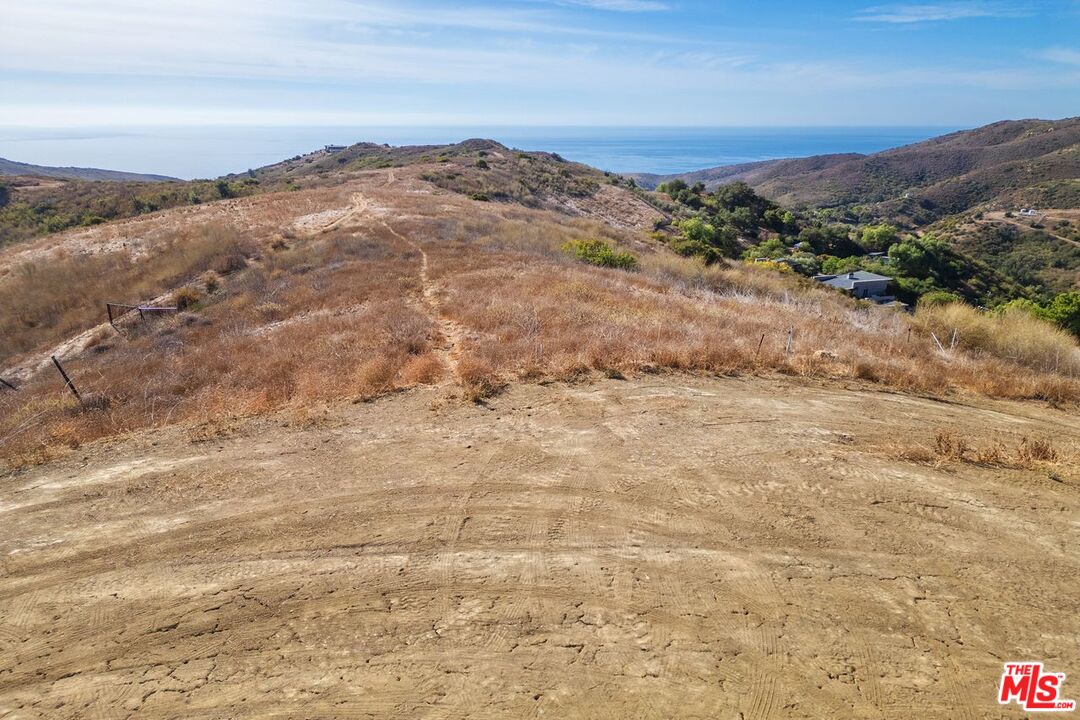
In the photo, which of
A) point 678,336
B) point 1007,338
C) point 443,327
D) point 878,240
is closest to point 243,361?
point 443,327

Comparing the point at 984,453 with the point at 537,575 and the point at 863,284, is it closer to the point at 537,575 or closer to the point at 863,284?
the point at 537,575

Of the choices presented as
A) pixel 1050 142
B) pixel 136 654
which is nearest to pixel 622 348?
pixel 136 654

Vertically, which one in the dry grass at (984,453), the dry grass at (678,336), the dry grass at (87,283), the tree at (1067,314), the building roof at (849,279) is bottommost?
the tree at (1067,314)

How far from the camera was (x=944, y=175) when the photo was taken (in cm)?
12456

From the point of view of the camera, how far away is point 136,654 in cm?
438

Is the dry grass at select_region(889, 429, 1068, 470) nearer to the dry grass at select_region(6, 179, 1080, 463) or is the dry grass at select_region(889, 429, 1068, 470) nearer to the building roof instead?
the dry grass at select_region(6, 179, 1080, 463)

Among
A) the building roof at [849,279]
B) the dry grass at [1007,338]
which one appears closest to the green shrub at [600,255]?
the dry grass at [1007,338]

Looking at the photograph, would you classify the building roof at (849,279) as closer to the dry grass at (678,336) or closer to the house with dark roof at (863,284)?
the house with dark roof at (863,284)

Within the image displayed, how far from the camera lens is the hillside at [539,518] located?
161 inches

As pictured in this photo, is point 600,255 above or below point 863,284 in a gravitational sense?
above

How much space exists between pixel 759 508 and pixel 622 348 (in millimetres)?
5572

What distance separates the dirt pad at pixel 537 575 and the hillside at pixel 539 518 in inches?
1.2

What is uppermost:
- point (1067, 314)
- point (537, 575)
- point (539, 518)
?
point (539, 518)

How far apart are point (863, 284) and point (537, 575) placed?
38.9 meters
